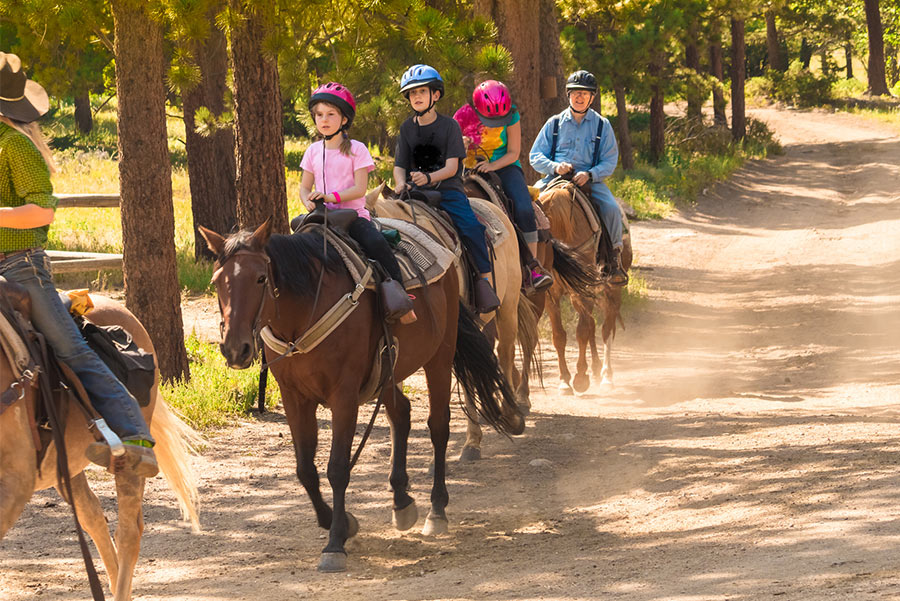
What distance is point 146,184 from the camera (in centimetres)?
1024

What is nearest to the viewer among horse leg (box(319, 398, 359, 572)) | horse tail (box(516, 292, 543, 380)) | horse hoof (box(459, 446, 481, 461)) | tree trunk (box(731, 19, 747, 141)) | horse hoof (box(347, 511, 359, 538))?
horse leg (box(319, 398, 359, 572))

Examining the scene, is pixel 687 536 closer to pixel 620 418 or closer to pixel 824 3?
pixel 620 418

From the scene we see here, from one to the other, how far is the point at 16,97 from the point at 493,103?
5.04 m

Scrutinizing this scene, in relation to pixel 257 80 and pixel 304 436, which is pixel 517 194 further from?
pixel 304 436

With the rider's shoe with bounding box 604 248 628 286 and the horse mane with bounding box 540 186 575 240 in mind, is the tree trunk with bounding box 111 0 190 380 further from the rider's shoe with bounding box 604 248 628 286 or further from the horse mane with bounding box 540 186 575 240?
the rider's shoe with bounding box 604 248 628 286

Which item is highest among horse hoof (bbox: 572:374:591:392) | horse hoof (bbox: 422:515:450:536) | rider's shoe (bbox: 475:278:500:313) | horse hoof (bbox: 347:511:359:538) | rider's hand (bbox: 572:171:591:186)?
rider's hand (bbox: 572:171:591:186)

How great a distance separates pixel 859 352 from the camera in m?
12.1

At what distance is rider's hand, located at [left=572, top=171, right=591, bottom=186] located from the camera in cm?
1105

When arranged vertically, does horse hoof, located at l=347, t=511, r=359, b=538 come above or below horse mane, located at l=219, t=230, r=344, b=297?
below

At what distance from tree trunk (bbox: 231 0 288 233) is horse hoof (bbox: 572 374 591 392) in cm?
361

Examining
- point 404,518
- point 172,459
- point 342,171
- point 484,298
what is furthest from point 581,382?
point 172,459

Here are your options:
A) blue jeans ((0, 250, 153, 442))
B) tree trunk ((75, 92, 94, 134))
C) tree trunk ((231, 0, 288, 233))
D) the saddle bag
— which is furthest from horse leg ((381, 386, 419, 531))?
tree trunk ((75, 92, 94, 134))

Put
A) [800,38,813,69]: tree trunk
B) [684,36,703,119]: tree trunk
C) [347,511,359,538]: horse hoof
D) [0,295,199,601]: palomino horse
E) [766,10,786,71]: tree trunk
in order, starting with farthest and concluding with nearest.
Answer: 1. [800,38,813,69]: tree trunk
2. [766,10,786,71]: tree trunk
3. [684,36,703,119]: tree trunk
4. [347,511,359,538]: horse hoof
5. [0,295,199,601]: palomino horse

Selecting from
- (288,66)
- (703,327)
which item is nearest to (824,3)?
(703,327)
